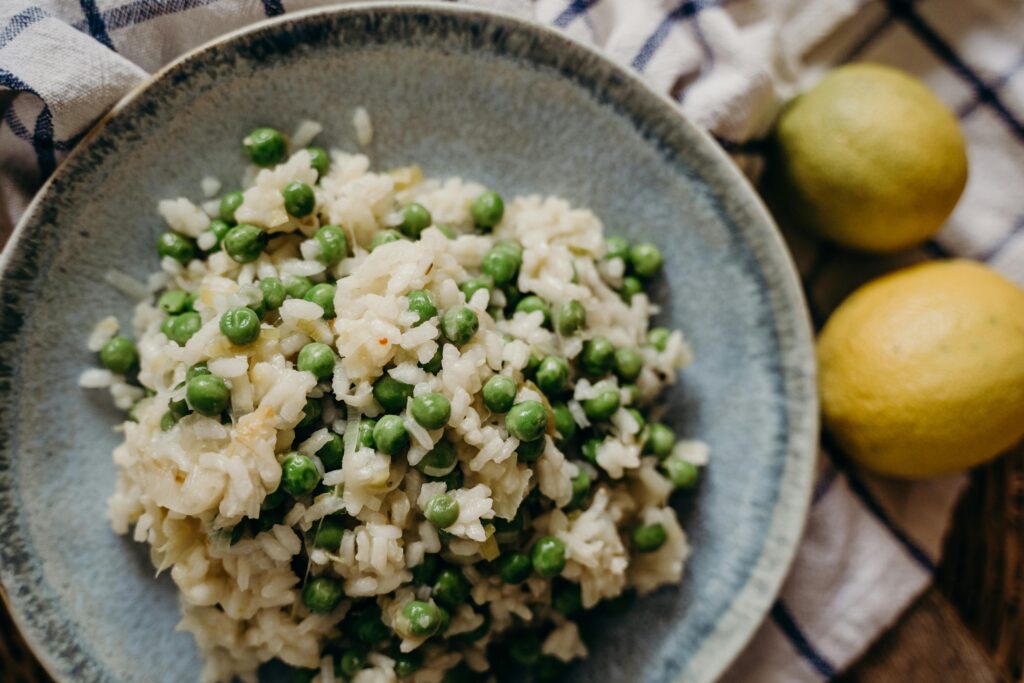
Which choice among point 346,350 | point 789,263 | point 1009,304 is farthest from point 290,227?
point 1009,304

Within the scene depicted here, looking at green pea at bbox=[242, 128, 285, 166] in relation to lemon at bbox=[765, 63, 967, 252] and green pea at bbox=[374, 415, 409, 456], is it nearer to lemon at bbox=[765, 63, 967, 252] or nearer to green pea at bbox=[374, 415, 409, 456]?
green pea at bbox=[374, 415, 409, 456]

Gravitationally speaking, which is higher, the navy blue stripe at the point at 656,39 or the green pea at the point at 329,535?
the navy blue stripe at the point at 656,39

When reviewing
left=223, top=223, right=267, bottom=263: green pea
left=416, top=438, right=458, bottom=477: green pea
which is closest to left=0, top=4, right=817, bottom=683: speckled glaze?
left=223, top=223, right=267, bottom=263: green pea

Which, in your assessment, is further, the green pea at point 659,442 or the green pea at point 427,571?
the green pea at point 659,442

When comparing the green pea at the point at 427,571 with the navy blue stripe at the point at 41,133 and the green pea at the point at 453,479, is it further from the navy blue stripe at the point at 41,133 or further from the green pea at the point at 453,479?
the navy blue stripe at the point at 41,133

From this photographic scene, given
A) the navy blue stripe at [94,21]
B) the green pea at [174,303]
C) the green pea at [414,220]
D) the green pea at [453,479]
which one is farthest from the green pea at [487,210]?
the navy blue stripe at [94,21]

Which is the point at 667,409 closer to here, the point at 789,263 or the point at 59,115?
the point at 789,263

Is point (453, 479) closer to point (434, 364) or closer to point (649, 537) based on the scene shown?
point (434, 364)
